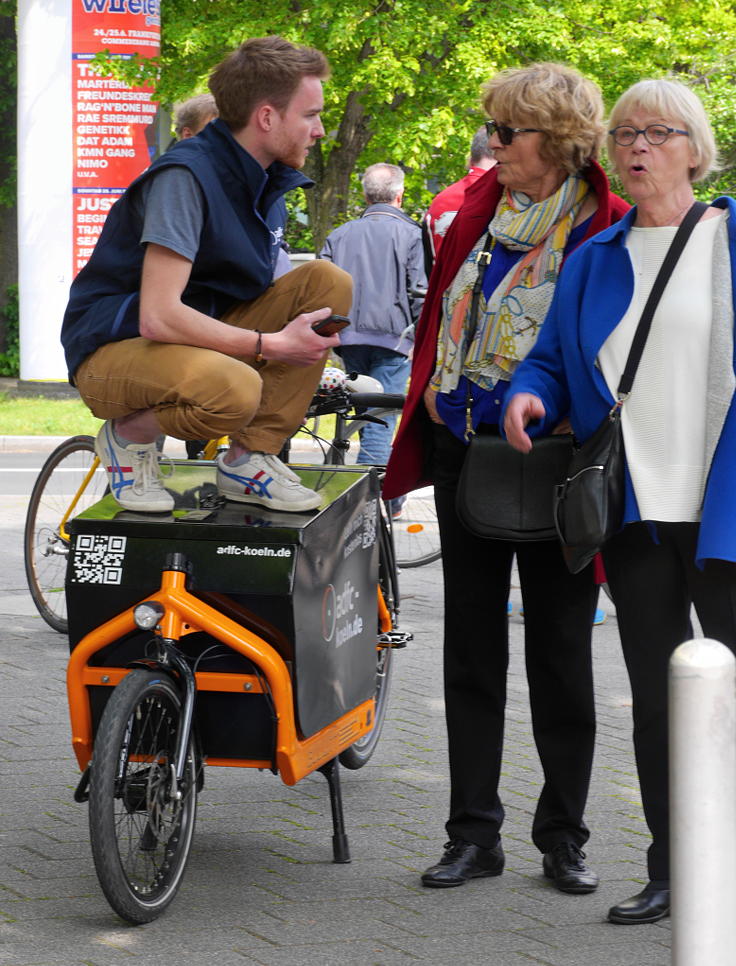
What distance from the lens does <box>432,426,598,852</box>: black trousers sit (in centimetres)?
405

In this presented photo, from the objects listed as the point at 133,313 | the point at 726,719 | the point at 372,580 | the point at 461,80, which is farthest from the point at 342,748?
the point at 461,80

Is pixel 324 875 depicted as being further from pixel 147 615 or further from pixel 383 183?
pixel 383 183

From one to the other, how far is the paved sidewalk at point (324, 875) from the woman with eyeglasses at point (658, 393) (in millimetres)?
285

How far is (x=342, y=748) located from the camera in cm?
411

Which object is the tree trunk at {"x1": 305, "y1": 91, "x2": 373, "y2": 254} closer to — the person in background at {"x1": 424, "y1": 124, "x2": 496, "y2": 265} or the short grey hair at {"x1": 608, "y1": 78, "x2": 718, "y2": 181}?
the person in background at {"x1": 424, "y1": 124, "x2": 496, "y2": 265}

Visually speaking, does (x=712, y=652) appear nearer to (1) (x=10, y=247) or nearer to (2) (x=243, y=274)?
(2) (x=243, y=274)

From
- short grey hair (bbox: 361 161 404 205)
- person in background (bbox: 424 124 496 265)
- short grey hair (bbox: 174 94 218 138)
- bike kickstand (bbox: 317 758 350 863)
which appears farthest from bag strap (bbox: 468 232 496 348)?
short grey hair (bbox: 361 161 404 205)

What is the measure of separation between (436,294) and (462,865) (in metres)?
1.50

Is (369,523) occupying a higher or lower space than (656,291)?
lower

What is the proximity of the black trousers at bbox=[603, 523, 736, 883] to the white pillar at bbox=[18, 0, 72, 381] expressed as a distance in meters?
14.9

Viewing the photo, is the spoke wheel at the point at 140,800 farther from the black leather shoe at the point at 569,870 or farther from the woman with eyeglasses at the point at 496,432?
the black leather shoe at the point at 569,870

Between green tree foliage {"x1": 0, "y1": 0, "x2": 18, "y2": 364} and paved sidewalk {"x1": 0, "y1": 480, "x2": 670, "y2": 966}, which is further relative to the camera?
green tree foliage {"x1": 0, "y1": 0, "x2": 18, "y2": 364}

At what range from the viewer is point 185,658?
371 centimetres

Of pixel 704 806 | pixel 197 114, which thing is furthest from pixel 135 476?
pixel 197 114
